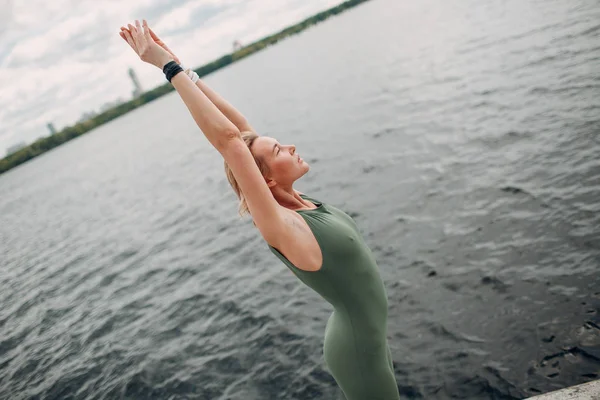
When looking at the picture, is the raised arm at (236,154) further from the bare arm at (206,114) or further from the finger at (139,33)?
the finger at (139,33)

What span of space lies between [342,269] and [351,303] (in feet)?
0.97

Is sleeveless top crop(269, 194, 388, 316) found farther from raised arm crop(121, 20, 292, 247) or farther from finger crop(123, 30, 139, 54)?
finger crop(123, 30, 139, 54)

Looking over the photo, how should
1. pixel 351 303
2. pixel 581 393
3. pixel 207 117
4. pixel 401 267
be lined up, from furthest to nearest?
1. pixel 401 267
2. pixel 581 393
3. pixel 351 303
4. pixel 207 117

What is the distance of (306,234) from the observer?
2.82m

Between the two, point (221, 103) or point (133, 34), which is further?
point (221, 103)

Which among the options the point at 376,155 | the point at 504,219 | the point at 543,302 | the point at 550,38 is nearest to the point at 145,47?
the point at 543,302

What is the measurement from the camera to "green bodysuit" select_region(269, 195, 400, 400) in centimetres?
293

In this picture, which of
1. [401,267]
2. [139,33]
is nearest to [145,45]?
[139,33]

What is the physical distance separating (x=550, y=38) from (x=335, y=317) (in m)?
23.3

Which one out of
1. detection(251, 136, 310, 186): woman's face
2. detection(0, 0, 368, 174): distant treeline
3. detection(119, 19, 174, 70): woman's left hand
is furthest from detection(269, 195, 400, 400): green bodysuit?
detection(0, 0, 368, 174): distant treeline

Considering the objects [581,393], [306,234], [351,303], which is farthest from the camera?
[581,393]

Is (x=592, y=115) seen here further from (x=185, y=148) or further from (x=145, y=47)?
(x=185, y=148)

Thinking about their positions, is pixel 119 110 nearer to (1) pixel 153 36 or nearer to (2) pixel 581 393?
(1) pixel 153 36

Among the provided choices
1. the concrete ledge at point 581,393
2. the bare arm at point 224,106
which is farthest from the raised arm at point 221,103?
the concrete ledge at point 581,393
